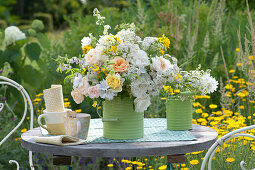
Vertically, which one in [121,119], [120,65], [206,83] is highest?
[120,65]

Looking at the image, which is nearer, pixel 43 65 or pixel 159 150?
pixel 159 150

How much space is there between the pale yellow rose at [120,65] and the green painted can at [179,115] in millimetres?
510

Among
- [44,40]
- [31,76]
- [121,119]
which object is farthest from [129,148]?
[44,40]

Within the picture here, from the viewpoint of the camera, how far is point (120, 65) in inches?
78.4

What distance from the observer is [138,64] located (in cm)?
200

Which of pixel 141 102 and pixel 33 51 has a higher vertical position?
pixel 33 51

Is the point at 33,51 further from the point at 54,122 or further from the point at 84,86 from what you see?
the point at 84,86

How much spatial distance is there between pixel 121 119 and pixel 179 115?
42cm

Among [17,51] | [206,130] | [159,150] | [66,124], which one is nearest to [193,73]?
[206,130]

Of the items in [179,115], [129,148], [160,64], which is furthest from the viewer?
[179,115]

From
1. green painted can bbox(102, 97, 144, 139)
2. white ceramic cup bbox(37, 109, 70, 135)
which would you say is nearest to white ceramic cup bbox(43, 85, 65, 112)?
white ceramic cup bbox(37, 109, 70, 135)

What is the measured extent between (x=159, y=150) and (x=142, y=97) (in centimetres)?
27

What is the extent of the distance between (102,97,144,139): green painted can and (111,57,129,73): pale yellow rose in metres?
0.17

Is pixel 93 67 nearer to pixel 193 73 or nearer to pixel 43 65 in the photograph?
pixel 193 73
